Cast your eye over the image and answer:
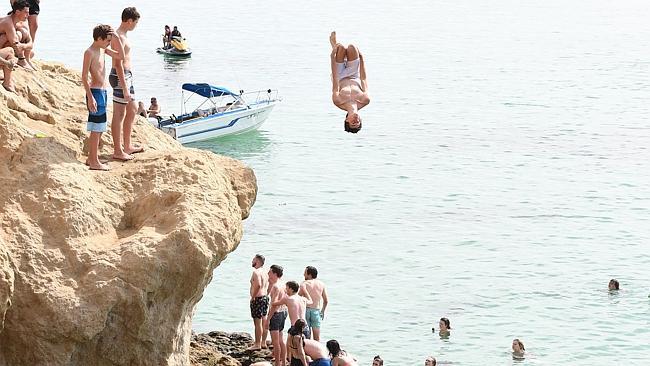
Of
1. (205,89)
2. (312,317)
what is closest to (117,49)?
(312,317)

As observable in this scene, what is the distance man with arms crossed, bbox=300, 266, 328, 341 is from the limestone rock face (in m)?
5.01

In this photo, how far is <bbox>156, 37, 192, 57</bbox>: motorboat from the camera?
75.4 m

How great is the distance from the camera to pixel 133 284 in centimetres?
1366

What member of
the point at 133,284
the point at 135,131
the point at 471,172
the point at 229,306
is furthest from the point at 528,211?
the point at 133,284

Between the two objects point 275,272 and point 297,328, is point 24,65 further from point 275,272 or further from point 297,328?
point 275,272

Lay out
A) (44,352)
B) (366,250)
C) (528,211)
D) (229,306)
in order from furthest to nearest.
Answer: (528,211), (366,250), (229,306), (44,352)

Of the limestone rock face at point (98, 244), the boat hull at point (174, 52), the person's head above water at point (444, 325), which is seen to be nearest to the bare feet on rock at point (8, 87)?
the limestone rock face at point (98, 244)

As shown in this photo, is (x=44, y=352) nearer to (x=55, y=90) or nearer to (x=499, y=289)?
(x=55, y=90)

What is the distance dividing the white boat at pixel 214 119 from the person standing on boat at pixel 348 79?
3205cm

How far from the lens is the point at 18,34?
1670cm

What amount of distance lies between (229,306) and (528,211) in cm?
1640

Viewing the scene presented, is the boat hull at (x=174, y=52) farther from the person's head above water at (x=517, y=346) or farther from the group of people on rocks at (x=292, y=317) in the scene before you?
the group of people on rocks at (x=292, y=317)

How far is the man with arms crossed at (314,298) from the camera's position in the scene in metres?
20.5

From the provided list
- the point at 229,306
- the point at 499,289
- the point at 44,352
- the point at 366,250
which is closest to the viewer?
the point at 44,352
